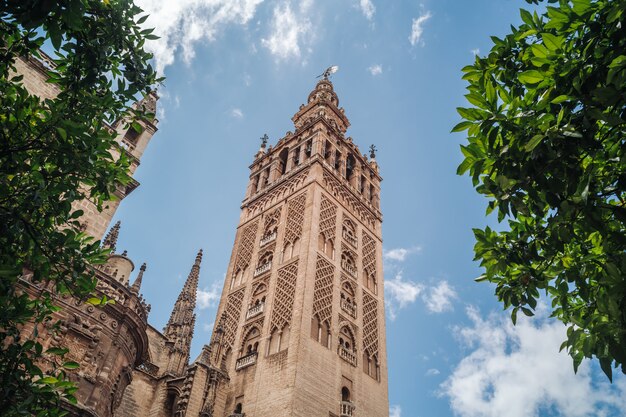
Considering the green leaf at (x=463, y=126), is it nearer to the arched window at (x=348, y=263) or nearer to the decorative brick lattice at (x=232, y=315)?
the decorative brick lattice at (x=232, y=315)

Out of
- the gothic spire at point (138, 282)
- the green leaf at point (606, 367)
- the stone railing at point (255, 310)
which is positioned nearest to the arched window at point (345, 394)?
the stone railing at point (255, 310)

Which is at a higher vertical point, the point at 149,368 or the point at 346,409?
the point at 149,368

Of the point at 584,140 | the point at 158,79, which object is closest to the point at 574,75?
the point at 584,140

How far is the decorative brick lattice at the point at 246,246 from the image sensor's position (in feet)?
83.7

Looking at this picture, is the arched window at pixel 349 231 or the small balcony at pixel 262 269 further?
the arched window at pixel 349 231

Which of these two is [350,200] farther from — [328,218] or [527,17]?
[527,17]

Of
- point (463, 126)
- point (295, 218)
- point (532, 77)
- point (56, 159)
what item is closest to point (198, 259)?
point (295, 218)

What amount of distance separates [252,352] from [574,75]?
18.6m

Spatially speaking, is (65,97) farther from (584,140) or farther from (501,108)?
(584,140)

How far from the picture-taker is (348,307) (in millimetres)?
22422

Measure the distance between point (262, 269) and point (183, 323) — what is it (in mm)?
4927

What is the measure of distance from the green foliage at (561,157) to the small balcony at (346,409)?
15.2 m

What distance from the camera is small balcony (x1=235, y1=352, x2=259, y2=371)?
19.7 m

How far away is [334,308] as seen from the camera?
837 inches
